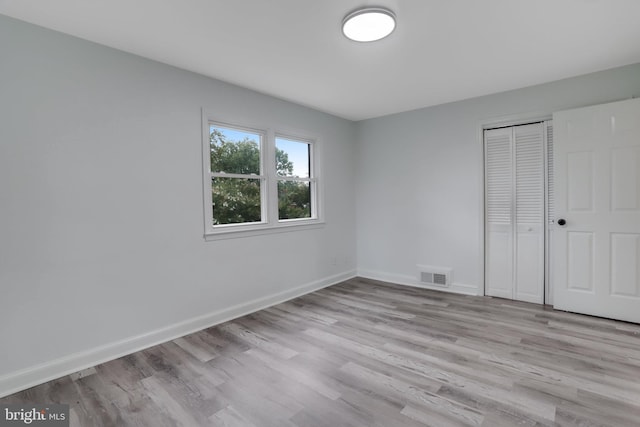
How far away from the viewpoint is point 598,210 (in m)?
3.15

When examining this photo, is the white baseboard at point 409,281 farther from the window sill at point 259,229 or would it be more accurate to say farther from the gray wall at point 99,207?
the gray wall at point 99,207

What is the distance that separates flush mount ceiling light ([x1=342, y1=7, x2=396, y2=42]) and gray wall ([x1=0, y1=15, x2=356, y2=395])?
1641 millimetres

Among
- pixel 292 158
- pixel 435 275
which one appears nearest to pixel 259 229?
pixel 292 158

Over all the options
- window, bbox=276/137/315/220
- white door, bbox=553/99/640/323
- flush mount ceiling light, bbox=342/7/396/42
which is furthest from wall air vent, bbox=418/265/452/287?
flush mount ceiling light, bbox=342/7/396/42

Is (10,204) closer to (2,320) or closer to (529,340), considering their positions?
(2,320)

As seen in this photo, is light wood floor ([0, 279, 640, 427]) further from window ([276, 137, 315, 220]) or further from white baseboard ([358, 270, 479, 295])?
window ([276, 137, 315, 220])

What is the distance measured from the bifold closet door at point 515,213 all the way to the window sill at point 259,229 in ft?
7.58

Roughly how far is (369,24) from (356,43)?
1.11ft

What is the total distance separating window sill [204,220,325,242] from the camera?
3.26 meters

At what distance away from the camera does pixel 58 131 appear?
7.54 feet

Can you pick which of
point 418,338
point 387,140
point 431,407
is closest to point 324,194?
point 387,140

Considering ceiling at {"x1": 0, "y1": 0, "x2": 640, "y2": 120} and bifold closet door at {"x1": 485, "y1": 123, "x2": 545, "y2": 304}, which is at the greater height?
ceiling at {"x1": 0, "y1": 0, "x2": 640, "y2": 120}

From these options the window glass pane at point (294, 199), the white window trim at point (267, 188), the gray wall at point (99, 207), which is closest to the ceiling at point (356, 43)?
the gray wall at point (99, 207)

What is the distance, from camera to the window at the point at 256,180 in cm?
332
